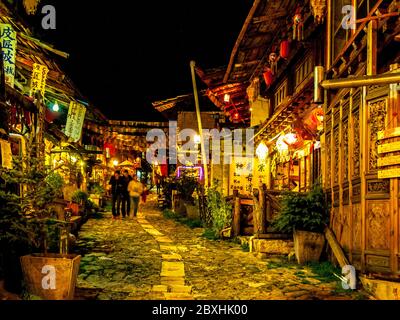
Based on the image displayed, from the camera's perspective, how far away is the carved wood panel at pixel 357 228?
950 centimetres

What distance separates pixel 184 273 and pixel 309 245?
349 cm

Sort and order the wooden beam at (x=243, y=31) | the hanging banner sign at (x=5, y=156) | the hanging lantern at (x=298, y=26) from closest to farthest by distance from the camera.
A: the hanging banner sign at (x=5, y=156) < the wooden beam at (x=243, y=31) < the hanging lantern at (x=298, y=26)

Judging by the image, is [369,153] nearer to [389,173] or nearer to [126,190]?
[389,173]

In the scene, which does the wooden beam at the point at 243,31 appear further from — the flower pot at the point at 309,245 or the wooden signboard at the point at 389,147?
the wooden signboard at the point at 389,147

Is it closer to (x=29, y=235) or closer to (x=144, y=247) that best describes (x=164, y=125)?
(x=144, y=247)

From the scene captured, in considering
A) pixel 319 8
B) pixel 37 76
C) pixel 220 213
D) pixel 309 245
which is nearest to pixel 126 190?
pixel 220 213

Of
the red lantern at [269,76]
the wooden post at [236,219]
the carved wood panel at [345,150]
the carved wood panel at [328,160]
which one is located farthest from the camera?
the red lantern at [269,76]

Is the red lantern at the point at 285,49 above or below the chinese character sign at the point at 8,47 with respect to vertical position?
above

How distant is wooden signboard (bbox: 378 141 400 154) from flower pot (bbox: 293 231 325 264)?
145 inches

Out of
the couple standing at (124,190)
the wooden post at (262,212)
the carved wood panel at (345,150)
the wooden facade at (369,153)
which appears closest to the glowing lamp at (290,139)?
the wooden post at (262,212)

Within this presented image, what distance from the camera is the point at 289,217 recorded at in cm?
1171

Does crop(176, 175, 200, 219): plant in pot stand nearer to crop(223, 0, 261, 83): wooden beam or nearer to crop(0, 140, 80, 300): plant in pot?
crop(223, 0, 261, 83): wooden beam

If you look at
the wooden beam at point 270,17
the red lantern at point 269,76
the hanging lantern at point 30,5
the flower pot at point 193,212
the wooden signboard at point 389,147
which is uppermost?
the wooden beam at point 270,17
